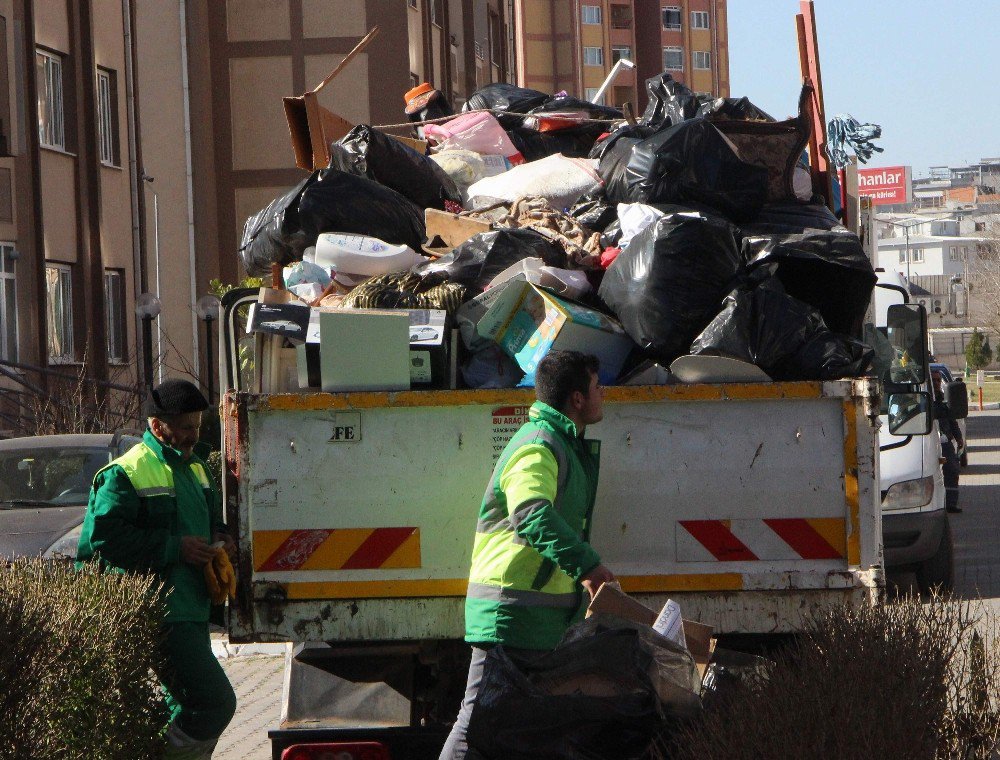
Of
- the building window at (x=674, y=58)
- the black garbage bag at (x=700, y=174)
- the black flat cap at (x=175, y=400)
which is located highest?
the building window at (x=674, y=58)

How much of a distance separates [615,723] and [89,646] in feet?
4.86

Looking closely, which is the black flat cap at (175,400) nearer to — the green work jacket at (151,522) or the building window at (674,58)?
the green work jacket at (151,522)

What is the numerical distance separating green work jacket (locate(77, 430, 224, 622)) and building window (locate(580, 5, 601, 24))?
254ft

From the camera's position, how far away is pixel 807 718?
3113 mm

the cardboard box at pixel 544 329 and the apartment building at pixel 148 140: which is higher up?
the apartment building at pixel 148 140

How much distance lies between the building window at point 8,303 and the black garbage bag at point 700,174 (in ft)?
43.9

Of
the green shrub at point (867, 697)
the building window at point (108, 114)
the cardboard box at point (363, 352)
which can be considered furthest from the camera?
the building window at point (108, 114)

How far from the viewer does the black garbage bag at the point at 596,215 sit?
6.07m

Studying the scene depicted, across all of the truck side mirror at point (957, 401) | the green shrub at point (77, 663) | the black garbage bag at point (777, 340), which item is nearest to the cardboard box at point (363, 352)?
the green shrub at point (77, 663)

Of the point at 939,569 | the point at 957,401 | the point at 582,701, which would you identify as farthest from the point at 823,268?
the point at 957,401

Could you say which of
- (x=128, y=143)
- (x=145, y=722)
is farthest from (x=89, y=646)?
(x=128, y=143)

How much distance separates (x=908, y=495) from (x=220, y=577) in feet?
21.2

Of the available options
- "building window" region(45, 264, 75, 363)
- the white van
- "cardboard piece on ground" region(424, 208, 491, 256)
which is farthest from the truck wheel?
"building window" region(45, 264, 75, 363)

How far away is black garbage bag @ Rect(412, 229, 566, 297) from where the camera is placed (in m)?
5.37
